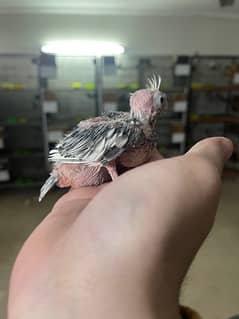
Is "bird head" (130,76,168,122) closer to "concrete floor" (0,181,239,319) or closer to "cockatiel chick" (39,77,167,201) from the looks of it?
"cockatiel chick" (39,77,167,201)

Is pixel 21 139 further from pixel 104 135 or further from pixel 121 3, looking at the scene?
pixel 104 135

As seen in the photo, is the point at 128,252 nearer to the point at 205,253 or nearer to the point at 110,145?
the point at 110,145

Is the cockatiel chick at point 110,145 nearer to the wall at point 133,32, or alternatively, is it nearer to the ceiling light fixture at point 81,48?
the ceiling light fixture at point 81,48

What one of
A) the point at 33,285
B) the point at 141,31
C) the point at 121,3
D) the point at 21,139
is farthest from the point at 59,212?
the point at 141,31

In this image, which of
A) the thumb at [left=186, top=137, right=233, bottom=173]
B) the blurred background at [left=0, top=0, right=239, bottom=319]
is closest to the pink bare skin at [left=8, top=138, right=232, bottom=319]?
the thumb at [left=186, top=137, right=233, bottom=173]

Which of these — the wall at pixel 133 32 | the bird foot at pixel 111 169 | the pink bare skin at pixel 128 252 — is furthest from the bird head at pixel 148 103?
the wall at pixel 133 32


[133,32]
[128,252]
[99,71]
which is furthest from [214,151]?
[133,32]

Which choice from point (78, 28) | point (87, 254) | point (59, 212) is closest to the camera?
point (87, 254)
